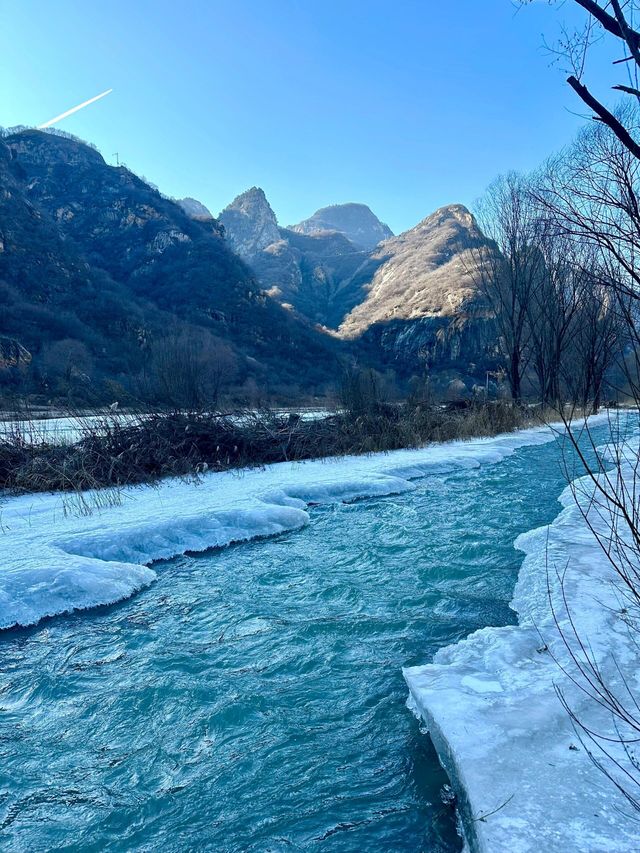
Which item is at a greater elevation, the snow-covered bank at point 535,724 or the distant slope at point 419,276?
the distant slope at point 419,276

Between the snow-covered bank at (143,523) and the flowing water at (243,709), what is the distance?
25cm

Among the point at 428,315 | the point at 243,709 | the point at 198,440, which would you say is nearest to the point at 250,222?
the point at 428,315

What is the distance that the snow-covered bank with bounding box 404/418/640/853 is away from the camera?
1.61 meters

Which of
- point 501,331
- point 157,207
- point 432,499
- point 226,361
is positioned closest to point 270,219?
point 157,207

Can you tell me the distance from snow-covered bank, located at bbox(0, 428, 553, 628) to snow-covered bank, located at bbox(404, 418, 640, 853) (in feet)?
9.69

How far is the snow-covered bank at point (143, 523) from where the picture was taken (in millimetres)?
4188

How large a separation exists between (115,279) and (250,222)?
107452mm

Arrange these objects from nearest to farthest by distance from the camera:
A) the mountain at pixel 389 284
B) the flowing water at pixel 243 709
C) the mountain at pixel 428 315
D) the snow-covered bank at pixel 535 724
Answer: the snow-covered bank at pixel 535 724, the flowing water at pixel 243 709, the mountain at pixel 428 315, the mountain at pixel 389 284

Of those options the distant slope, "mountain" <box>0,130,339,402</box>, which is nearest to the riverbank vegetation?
"mountain" <box>0,130,339,402</box>

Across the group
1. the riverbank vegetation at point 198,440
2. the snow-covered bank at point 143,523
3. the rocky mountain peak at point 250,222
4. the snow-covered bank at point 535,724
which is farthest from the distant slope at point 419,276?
the snow-covered bank at point 535,724

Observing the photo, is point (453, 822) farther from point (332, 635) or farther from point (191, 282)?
point (191, 282)

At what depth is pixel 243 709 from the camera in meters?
2.71

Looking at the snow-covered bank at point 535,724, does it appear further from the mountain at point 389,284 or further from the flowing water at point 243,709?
the mountain at point 389,284

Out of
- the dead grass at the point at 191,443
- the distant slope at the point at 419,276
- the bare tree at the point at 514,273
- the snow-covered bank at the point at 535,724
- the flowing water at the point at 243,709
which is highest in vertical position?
the distant slope at the point at 419,276
